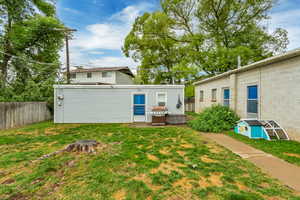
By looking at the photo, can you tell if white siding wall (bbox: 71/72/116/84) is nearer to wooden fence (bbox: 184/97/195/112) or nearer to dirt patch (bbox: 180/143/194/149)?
wooden fence (bbox: 184/97/195/112)

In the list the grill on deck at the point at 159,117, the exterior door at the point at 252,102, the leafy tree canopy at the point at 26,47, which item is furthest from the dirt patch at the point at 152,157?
the leafy tree canopy at the point at 26,47

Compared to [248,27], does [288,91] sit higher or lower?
lower

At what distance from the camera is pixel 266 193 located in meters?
1.92

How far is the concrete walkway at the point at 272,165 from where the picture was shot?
89.3 inches

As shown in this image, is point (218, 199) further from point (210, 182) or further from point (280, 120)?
point (280, 120)

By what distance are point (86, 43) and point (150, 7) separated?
26.4 feet

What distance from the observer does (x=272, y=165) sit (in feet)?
9.27

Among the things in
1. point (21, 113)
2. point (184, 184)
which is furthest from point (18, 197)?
point (21, 113)

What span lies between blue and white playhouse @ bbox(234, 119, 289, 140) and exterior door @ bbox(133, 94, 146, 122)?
547 cm

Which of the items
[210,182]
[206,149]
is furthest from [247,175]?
[206,149]

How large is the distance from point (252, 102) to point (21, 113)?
39.5ft

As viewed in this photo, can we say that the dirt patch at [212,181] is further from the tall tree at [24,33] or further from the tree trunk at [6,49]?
the tree trunk at [6,49]

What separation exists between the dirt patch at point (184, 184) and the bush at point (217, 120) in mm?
4326

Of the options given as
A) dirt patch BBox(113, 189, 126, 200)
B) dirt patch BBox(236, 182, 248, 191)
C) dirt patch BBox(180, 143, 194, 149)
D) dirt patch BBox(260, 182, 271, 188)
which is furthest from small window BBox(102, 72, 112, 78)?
dirt patch BBox(260, 182, 271, 188)
